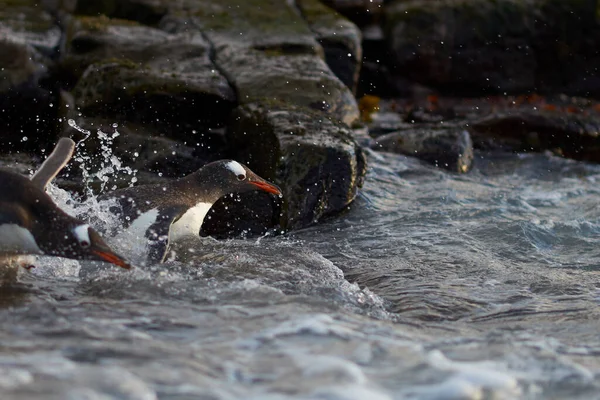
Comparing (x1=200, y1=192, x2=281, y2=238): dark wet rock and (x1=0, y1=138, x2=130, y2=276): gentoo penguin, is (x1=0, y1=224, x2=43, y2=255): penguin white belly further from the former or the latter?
(x1=200, y1=192, x2=281, y2=238): dark wet rock

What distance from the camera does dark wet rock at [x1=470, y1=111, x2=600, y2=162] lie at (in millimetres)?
10625

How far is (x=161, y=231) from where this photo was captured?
5.98m

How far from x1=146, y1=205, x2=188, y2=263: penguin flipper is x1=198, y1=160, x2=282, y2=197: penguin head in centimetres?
48

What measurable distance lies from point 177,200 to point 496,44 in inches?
295

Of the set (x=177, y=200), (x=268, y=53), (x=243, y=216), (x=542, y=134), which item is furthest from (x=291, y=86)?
(x=542, y=134)

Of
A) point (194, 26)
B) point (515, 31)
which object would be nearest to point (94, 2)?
point (194, 26)

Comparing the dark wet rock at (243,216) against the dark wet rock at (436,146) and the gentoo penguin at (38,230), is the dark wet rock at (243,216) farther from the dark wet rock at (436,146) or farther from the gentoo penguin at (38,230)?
the dark wet rock at (436,146)

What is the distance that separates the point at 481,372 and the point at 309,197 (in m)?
3.49

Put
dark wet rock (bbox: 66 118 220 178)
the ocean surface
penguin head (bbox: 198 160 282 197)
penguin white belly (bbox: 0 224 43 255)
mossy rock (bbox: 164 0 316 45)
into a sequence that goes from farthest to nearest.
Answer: mossy rock (bbox: 164 0 316 45) → dark wet rock (bbox: 66 118 220 178) → penguin head (bbox: 198 160 282 197) → penguin white belly (bbox: 0 224 43 255) → the ocean surface

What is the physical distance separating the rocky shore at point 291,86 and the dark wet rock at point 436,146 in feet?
0.07

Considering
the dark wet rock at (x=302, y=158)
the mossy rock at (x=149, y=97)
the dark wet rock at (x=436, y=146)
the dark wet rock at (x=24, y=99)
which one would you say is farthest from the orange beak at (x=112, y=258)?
the dark wet rock at (x=436, y=146)

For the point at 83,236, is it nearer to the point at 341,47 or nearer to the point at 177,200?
the point at 177,200

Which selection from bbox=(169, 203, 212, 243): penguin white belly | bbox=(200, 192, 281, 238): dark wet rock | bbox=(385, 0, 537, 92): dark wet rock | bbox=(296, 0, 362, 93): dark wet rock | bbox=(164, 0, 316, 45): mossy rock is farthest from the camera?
bbox=(385, 0, 537, 92): dark wet rock

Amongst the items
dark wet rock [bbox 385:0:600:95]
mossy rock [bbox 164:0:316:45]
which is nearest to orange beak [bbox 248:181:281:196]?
mossy rock [bbox 164:0:316:45]
